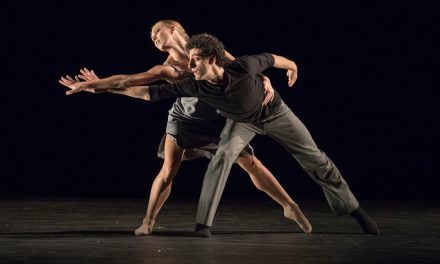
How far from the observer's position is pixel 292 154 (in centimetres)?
462

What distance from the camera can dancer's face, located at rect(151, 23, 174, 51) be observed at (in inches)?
186

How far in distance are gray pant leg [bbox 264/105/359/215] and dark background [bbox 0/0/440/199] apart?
3454mm

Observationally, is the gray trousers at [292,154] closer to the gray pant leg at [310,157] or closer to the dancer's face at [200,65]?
the gray pant leg at [310,157]

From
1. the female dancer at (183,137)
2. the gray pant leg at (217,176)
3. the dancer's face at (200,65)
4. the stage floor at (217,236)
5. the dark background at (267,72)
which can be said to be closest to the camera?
Answer: the stage floor at (217,236)

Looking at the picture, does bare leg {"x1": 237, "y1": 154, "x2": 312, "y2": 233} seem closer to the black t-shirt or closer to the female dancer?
the female dancer

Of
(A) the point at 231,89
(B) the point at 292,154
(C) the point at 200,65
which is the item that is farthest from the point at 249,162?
(C) the point at 200,65

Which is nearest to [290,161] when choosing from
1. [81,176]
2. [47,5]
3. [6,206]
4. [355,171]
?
[355,171]

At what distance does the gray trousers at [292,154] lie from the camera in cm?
452

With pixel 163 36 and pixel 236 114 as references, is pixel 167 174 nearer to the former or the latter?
pixel 236 114

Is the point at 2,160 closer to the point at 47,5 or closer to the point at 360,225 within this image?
the point at 47,5

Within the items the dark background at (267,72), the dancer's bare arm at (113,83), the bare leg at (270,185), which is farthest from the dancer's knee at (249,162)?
the dark background at (267,72)

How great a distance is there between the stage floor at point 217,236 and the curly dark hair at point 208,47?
2.62ft

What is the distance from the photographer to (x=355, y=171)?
8.67m

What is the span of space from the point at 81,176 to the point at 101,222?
3452mm
